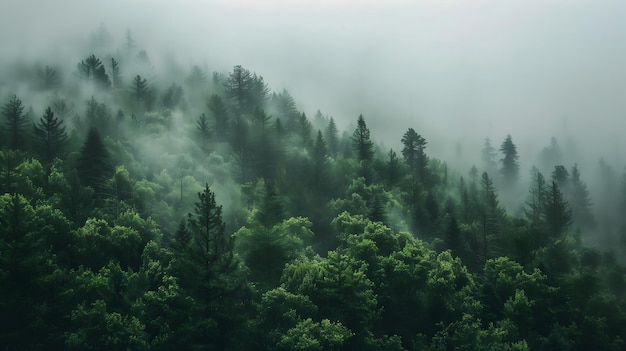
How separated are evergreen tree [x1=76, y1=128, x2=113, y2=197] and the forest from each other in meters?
0.24

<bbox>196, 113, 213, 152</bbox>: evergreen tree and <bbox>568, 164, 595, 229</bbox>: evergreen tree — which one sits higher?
<bbox>196, 113, 213, 152</bbox>: evergreen tree

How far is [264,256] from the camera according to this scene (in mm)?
80688

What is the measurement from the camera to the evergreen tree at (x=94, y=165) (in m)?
103

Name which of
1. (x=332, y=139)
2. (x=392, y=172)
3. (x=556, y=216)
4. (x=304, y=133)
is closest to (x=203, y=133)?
(x=304, y=133)

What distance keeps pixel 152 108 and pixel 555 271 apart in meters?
124

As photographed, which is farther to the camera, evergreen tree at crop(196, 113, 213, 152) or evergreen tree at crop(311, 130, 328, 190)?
evergreen tree at crop(196, 113, 213, 152)

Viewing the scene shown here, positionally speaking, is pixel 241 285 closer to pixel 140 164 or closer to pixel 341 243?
pixel 341 243

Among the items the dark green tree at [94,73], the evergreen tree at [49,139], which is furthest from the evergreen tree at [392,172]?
the dark green tree at [94,73]

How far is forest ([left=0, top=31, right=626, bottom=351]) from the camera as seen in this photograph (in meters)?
66.6

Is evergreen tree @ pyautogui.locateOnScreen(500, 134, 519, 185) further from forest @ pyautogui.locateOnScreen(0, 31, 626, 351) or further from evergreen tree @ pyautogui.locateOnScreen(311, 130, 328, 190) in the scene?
evergreen tree @ pyautogui.locateOnScreen(311, 130, 328, 190)

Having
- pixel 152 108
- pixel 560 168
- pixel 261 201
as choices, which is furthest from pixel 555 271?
pixel 152 108

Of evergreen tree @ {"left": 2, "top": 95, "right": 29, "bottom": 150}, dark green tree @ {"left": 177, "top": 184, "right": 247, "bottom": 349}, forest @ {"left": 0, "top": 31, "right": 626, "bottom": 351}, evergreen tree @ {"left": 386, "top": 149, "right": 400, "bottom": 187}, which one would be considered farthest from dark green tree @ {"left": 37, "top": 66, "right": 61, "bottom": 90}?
dark green tree @ {"left": 177, "top": 184, "right": 247, "bottom": 349}

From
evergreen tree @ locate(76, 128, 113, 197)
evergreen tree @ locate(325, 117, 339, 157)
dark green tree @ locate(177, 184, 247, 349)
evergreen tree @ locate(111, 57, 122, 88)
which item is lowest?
dark green tree @ locate(177, 184, 247, 349)

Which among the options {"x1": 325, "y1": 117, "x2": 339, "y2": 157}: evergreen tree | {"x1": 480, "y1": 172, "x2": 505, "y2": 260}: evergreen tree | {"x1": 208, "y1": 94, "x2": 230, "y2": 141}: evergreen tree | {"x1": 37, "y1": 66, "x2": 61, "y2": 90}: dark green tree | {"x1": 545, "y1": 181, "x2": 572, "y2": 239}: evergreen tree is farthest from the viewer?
{"x1": 37, "y1": 66, "x2": 61, "y2": 90}: dark green tree
